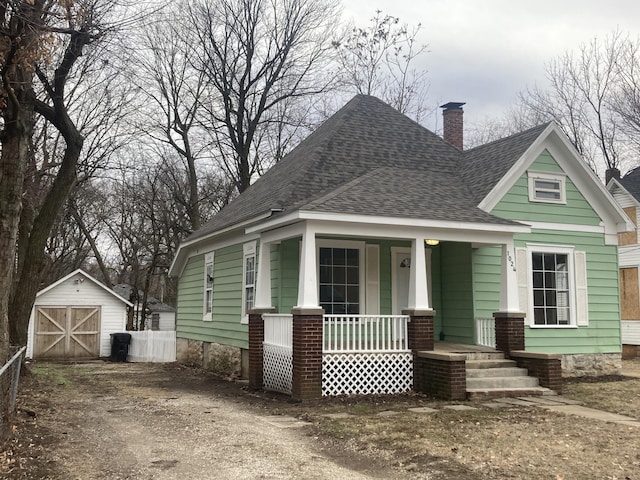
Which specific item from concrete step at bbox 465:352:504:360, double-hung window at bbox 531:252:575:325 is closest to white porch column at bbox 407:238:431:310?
concrete step at bbox 465:352:504:360

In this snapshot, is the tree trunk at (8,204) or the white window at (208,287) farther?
the white window at (208,287)

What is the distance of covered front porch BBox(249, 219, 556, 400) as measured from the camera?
36.5 feet

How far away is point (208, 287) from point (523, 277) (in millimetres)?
8472

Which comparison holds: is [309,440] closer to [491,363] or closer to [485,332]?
[491,363]

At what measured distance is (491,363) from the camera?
12102 mm

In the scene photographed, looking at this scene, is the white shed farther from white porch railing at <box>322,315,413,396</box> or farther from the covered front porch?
white porch railing at <box>322,315,413,396</box>

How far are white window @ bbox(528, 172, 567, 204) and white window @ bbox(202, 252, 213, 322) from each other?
8575 mm

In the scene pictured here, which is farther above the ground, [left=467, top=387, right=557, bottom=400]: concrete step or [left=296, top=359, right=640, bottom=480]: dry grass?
[left=467, top=387, right=557, bottom=400]: concrete step

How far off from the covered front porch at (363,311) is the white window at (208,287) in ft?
16.0

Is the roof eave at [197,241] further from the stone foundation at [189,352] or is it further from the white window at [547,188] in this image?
the white window at [547,188]

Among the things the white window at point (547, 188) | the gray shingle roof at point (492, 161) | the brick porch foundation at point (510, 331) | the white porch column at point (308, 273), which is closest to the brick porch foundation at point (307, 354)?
the white porch column at point (308, 273)

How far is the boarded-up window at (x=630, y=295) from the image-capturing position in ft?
74.9

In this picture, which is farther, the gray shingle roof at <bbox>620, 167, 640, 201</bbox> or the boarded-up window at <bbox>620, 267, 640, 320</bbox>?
the gray shingle roof at <bbox>620, 167, 640, 201</bbox>

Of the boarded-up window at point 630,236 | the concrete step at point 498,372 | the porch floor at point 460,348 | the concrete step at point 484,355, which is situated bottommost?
the concrete step at point 498,372
